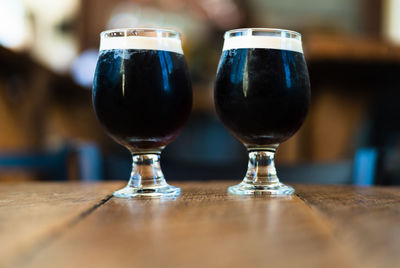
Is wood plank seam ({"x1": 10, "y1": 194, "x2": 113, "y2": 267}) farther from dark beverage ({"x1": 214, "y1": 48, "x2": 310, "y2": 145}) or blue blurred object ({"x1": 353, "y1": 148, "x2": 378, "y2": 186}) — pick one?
blue blurred object ({"x1": 353, "y1": 148, "x2": 378, "y2": 186})

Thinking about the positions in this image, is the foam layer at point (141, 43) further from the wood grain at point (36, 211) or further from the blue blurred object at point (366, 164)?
the blue blurred object at point (366, 164)

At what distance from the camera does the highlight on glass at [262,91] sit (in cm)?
68

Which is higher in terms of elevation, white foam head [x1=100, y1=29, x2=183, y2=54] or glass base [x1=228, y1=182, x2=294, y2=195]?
white foam head [x1=100, y1=29, x2=183, y2=54]

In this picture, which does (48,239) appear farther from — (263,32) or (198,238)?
(263,32)

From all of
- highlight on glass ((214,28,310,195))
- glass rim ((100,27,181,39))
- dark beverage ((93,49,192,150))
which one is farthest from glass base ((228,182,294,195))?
glass rim ((100,27,181,39))

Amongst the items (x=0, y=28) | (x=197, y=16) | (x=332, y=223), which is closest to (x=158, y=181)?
(x=332, y=223)

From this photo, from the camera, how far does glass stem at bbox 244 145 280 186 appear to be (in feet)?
2.34

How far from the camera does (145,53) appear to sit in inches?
26.3

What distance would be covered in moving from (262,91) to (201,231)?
1.00 ft

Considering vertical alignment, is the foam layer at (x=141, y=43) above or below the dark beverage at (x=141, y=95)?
above

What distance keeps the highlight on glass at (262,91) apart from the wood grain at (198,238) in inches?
5.4

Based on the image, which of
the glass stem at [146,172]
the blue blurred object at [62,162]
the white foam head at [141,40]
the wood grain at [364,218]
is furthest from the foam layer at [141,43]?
the blue blurred object at [62,162]

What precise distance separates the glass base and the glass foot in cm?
8

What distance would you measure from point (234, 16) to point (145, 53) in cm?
458
